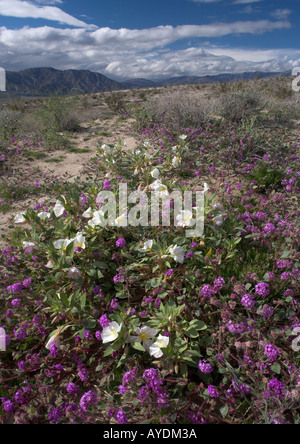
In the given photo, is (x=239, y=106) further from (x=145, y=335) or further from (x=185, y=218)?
(x=145, y=335)

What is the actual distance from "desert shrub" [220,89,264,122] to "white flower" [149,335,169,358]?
621 centimetres

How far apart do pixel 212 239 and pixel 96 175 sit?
3.07 meters

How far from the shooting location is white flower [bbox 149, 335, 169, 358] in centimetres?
178

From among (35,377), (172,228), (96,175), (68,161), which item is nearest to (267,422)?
(35,377)

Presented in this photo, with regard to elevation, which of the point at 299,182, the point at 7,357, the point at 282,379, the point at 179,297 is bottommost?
the point at 7,357

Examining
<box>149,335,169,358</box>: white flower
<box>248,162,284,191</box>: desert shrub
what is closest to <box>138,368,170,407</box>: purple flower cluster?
<box>149,335,169,358</box>: white flower

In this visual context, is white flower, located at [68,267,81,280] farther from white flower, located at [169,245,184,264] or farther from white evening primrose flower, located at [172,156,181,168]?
white evening primrose flower, located at [172,156,181,168]

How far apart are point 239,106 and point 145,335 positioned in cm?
679

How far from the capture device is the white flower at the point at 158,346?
178 centimetres

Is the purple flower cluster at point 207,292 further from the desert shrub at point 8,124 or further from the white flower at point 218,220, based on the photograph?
the desert shrub at point 8,124

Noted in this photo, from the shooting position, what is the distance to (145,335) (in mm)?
1901

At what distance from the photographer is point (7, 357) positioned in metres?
2.22

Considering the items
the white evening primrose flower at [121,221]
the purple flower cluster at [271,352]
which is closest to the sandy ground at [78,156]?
the white evening primrose flower at [121,221]
